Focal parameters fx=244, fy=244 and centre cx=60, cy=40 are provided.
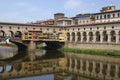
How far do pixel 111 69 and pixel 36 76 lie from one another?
12.8 meters

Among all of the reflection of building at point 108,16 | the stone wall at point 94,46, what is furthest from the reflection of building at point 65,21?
the stone wall at point 94,46

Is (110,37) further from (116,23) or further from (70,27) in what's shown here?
→ (70,27)

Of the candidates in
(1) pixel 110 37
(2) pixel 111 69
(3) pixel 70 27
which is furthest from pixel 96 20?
(2) pixel 111 69

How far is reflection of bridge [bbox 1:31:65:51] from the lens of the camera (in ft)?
243

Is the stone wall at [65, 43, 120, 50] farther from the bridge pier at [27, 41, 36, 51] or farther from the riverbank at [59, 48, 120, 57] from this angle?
the bridge pier at [27, 41, 36, 51]

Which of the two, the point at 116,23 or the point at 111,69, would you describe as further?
the point at 116,23

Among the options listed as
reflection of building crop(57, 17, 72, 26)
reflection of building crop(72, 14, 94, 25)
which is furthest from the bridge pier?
reflection of building crop(57, 17, 72, 26)

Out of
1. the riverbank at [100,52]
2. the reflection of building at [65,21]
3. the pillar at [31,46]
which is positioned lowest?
the riverbank at [100,52]

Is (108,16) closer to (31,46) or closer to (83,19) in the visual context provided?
(83,19)

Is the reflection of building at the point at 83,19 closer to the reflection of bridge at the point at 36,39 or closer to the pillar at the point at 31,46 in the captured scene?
the reflection of bridge at the point at 36,39

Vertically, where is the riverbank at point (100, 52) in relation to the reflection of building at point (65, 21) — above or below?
below

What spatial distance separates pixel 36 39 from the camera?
250ft

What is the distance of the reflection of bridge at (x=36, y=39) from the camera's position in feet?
243

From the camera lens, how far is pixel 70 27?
83.3 meters
